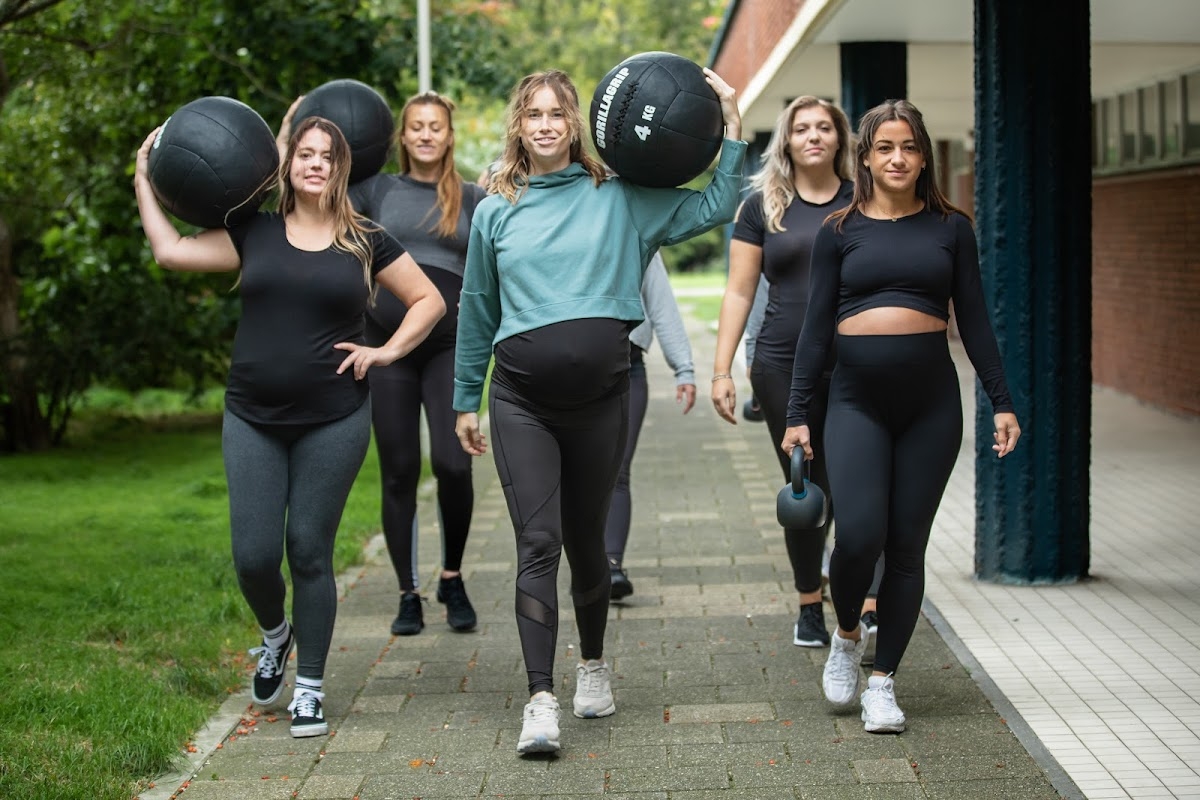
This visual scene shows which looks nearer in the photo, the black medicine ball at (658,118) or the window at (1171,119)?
the black medicine ball at (658,118)

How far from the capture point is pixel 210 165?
16.5 feet

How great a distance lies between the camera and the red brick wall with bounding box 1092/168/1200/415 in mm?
13055

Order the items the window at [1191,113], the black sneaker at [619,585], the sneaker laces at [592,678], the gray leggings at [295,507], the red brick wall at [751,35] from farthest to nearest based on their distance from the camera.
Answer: the window at [1191,113] → the red brick wall at [751,35] → the black sneaker at [619,585] → the sneaker laces at [592,678] → the gray leggings at [295,507]

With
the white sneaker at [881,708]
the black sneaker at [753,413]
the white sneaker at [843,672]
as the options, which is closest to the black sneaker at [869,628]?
the white sneaker at [843,672]

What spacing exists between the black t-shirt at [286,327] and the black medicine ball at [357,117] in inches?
47.9

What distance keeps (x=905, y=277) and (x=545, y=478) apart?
1263 millimetres

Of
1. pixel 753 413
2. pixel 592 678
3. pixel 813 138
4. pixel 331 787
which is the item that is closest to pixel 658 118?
pixel 813 138

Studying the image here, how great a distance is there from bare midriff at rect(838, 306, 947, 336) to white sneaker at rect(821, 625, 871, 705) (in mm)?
1006

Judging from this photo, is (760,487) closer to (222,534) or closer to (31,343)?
(222,534)

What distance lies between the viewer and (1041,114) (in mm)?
6840

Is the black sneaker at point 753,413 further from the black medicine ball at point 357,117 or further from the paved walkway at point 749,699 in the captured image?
the black medicine ball at point 357,117

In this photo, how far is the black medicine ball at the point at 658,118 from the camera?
473 cm

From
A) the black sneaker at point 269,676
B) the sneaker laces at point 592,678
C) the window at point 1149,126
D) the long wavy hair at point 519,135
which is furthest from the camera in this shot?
the window at point 1149,126

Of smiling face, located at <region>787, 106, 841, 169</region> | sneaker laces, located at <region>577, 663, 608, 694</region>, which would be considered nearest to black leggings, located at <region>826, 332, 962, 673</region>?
sneaker laces, located at <region>577, 663, 608, 694</region>
